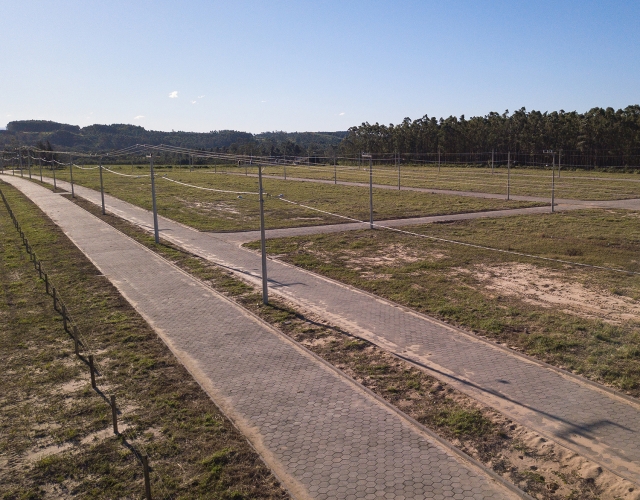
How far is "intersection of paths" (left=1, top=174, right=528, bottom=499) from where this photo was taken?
260 inches

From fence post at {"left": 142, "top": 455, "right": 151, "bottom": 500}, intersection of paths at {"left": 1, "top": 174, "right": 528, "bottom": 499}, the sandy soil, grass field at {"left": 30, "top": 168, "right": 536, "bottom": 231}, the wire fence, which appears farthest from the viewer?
grass field at {"left": 30, "top": 168, "right": 536, "bottom": 231}

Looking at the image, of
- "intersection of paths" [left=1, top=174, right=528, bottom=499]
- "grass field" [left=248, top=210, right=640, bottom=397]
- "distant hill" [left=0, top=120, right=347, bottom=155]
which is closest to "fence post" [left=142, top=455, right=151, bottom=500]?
"intersection of paths" [left=1, top=174, right=528, bottom=499]

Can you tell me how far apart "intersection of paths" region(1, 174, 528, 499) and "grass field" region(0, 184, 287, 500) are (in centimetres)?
35

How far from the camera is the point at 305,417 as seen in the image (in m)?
8.23

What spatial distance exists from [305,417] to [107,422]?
2.73m

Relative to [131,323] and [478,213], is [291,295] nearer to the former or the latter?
[131,323]

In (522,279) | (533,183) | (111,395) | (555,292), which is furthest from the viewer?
(533,183)

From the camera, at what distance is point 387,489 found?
6484 mm

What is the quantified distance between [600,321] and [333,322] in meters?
5.62

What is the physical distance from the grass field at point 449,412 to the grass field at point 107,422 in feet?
8.38

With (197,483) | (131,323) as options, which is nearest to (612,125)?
(131,323)

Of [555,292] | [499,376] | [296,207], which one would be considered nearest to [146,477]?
[499,376]

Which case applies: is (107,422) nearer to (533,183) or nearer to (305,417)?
(305,417)

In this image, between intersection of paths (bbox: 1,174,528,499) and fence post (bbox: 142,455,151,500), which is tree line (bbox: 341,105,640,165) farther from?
fence post (bbox: 142,455,151,500)
